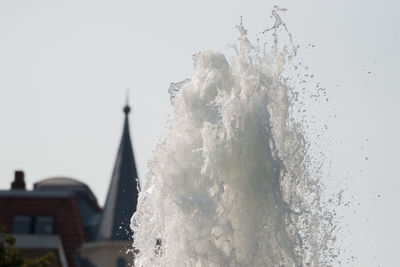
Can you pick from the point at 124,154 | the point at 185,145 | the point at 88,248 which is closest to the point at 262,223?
the point at 185,145

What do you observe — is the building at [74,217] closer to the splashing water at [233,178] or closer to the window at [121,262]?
the window at [121,262]

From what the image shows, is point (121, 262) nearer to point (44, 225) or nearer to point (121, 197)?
point (121, 197)

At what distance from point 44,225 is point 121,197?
36.7ft

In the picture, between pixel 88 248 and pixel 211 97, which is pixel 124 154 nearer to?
pixel 88 248

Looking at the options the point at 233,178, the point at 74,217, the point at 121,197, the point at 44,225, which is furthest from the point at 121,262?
the point at 233,178

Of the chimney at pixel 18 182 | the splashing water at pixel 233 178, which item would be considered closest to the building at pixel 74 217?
the chimney at pixel 18 182

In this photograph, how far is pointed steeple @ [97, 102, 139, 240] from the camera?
9612 centimetres

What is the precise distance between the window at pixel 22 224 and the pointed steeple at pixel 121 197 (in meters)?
7.57

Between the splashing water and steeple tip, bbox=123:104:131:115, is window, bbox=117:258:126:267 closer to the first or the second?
steeple tip, bbox=123:104:131:115

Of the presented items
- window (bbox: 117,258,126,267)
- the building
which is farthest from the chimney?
window (bbox: 117,258,126,267)

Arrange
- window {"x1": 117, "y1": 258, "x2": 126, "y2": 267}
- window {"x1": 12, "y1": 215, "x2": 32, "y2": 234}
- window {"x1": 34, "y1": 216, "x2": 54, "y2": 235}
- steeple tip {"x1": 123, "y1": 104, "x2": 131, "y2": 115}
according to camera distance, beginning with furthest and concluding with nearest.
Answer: steeple tip {"x1": 123, "y1": 104, "x2": 131, "y2": 115} → window {"x1": 117, "y1": 258, "x2": 126, "y2": 267} → window {"x1": 34, "y1": 216, "x2": 54, "y2": 235} → window {"x1": 12, "y1": 215, "x2": 32, "y2": 234}

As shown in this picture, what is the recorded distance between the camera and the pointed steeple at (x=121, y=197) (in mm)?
96125

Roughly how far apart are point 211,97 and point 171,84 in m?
1.25

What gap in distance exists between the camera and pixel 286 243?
3156cm
